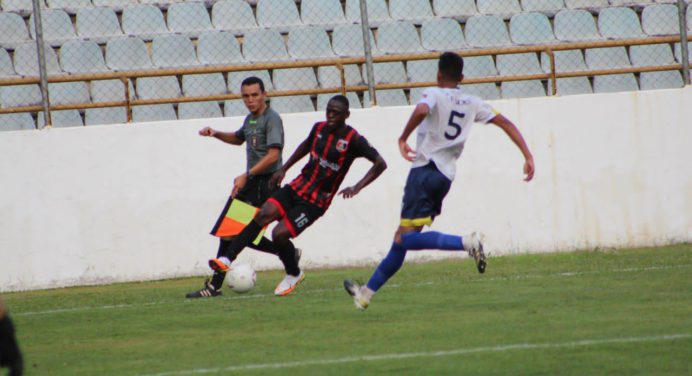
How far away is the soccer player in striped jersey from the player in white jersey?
4.50 feet

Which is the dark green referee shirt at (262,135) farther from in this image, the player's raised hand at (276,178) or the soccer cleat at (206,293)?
the soccer cleat at (206,293)

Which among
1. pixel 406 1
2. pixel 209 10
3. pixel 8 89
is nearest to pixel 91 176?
pixel 8 89

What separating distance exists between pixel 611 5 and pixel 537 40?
1.99 meters

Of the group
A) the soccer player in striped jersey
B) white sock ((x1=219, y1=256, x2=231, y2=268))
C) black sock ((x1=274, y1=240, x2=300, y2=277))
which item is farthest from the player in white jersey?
white sock ((x1=219, y1=256, x2=231, y2=268))

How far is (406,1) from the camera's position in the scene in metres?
17.8

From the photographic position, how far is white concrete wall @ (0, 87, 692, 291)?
45.0 feet

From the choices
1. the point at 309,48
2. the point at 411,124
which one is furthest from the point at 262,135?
the point at 309,48

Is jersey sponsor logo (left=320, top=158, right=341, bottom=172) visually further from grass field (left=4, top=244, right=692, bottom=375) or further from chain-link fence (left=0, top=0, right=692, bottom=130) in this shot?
chain-link fence (left=0, top=0, right=692, bottom=130)

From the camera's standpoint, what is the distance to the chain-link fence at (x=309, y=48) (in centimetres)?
1591

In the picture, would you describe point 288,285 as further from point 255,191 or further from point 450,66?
point 450,66

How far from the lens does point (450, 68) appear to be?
8.69m

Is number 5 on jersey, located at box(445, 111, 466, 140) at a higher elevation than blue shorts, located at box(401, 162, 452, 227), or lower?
higher

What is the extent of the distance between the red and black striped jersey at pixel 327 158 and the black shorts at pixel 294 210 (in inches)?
1.9

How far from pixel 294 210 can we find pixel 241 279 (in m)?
0.94
